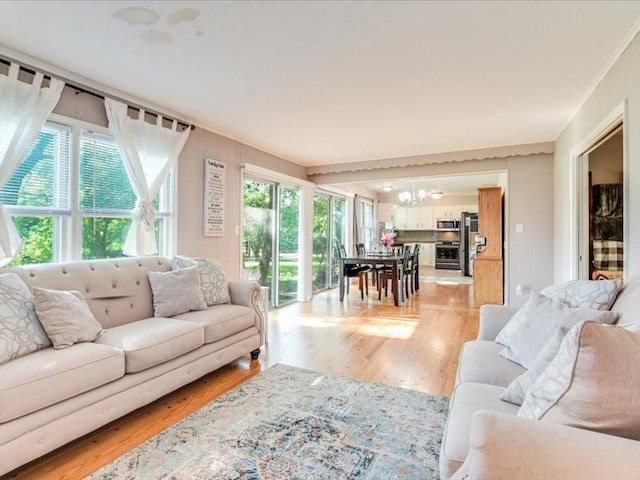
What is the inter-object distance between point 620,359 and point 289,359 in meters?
2.66

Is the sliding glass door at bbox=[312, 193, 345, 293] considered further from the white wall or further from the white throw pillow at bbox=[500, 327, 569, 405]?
the white throw pillow at bbox=[500, 327, 569, 405]

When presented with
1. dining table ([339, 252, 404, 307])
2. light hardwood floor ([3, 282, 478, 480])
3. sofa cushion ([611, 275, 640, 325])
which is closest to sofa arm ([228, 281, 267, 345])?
light hardwood floor ([3, 282, 478, 480])

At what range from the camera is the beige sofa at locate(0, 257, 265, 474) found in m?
1.66

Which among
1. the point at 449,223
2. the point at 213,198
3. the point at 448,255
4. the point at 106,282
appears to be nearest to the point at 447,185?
the point at 449,223

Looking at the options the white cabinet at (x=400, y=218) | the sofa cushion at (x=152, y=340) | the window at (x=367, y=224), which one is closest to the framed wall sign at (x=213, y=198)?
the sofa cushion at (x=152, y=340)

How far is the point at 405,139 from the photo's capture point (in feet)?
15.1

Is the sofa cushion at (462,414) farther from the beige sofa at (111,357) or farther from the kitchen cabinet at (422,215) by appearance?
the kitchen cabinet at (422,215)

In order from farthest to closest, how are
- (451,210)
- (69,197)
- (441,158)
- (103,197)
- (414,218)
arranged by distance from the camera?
(414,218)
(451,210)
(441,158)
(103,197)
(69,197)

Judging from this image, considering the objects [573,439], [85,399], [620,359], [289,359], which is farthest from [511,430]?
[289,359]

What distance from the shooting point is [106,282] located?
2.65m

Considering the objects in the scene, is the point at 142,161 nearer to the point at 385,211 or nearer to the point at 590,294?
the point at 590,294

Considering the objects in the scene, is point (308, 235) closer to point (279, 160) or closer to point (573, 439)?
point (279, 160)

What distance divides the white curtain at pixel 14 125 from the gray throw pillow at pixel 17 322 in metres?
→ 0.42

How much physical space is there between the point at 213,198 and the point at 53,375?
2672mm
